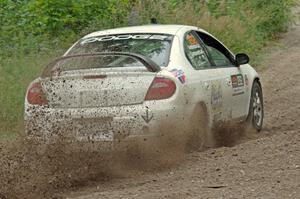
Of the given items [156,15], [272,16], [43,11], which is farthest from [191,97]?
[272,16]

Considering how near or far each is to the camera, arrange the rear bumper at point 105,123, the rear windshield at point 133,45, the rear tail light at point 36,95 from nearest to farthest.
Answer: the rear bumper at point 105,123 → the rear tail light at point 36,95 → the rear windshield at point 133,45

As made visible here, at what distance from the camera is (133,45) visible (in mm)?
8570

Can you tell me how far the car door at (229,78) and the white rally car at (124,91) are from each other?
411mm

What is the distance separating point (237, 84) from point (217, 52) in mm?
508

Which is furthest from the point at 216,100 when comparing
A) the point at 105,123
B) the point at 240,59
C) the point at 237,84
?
the point at 105,123

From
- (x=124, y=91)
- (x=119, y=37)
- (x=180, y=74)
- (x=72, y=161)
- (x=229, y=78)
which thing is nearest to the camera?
(x=72, y=161)

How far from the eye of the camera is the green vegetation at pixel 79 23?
→ 1159 cm

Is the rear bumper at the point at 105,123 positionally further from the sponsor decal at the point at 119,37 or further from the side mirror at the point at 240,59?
the side mirror at the point at 240,59

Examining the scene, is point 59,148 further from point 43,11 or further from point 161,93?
point 43,11

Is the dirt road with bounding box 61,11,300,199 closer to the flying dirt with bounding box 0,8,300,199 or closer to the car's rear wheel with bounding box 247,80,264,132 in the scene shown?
the flying dirt with bounding box 0,8,300,199

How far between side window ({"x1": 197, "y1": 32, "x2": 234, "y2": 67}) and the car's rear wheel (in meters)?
0.77

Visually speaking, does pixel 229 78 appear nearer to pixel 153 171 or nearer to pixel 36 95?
pixel 153 171

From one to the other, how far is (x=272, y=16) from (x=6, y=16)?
9.08 m

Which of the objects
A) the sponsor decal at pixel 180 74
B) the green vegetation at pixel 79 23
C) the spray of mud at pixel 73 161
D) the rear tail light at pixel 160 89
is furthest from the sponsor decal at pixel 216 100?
the green vegetation at pixel 79 23
